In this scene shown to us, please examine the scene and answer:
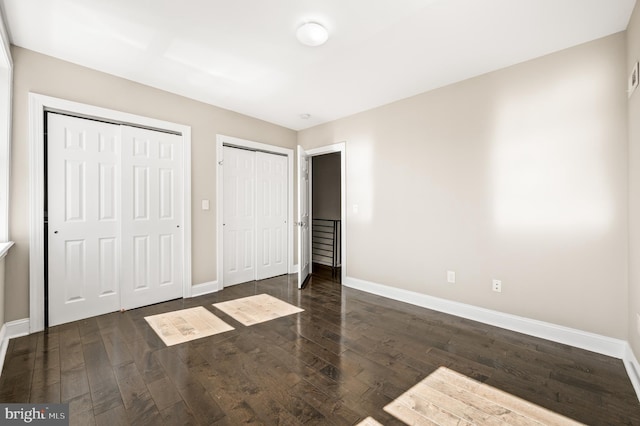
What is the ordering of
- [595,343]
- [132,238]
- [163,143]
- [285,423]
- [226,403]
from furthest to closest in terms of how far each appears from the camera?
[163,143] < [132,238] < [595,343] < [226,403] < [285,423]

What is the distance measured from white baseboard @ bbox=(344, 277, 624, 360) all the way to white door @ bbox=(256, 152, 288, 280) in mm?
1786

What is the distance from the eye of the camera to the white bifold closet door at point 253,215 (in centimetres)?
412

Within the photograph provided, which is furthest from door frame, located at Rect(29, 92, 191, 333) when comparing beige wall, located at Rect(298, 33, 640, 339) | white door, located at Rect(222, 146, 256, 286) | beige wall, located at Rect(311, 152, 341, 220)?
beige wall, located at Rect(311, 152, 341, 220)

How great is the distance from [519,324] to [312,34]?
314 cm

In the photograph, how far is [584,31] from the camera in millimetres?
2229

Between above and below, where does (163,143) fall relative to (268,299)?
above

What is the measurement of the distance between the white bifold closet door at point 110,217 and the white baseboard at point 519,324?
284cm

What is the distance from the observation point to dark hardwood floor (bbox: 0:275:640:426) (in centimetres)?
163

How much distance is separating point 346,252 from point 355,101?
2101mm

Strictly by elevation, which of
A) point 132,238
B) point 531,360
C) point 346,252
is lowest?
point 531,360

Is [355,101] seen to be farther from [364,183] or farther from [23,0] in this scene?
[23,0]

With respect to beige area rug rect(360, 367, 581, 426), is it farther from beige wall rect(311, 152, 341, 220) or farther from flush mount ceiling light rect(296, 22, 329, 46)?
beige wall rect(311, 152, 341, 220)

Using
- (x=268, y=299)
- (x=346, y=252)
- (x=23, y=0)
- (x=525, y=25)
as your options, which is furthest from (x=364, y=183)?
(x=23, y=0)

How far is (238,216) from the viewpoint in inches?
167
